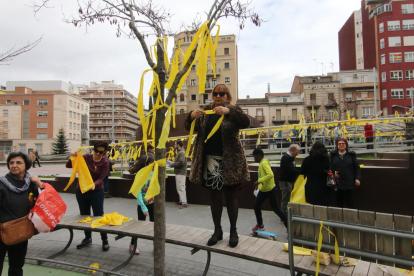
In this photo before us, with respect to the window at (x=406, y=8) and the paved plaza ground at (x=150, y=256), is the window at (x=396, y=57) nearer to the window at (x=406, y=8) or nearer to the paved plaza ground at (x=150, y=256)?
the window at (x=406, y=8)

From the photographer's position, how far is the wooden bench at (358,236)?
2.12 m

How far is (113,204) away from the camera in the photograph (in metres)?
8.17

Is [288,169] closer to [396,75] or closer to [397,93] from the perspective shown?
[397,93]

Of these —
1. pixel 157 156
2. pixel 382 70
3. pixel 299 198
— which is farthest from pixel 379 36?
pixel 157 156

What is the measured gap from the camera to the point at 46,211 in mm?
3088

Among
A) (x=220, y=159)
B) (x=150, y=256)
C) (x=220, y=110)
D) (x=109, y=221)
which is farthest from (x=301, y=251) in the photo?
(x=109, y=221)

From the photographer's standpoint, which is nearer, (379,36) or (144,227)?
(144,227)

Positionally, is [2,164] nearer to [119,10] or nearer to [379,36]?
[119,10]

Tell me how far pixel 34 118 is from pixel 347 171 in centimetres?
7472

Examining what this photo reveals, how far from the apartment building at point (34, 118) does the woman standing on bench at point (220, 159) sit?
6965 centimetres

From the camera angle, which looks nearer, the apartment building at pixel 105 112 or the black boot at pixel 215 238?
the black boot at pixel 215 238

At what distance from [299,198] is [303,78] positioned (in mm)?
50726

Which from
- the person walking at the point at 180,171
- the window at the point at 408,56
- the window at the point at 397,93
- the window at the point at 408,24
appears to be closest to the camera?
the person walking at the point at 180,171

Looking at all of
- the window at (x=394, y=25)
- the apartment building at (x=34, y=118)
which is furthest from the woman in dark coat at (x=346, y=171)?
the apartment building at (x=34, y=118)
